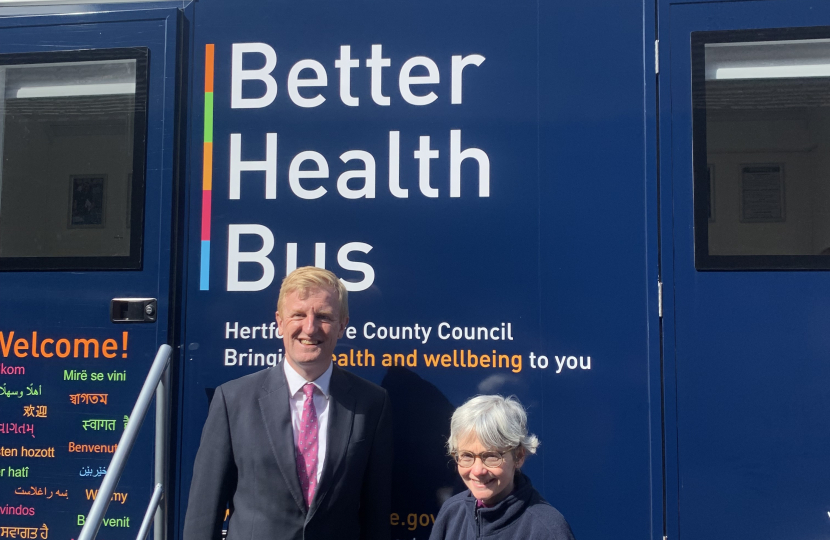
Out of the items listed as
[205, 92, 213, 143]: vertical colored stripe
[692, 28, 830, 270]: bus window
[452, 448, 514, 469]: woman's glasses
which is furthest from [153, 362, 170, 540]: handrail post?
[692, 28, 830, 270]: bus window

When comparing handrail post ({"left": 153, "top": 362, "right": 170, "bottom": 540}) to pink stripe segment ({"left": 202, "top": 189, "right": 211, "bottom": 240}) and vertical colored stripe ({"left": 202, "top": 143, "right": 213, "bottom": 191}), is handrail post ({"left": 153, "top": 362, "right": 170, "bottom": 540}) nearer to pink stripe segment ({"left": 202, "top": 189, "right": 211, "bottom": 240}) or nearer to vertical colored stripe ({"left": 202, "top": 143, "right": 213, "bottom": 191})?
pink stripe segment ({"left": 202, "top": 189, "right": 211, "bottom": 240})

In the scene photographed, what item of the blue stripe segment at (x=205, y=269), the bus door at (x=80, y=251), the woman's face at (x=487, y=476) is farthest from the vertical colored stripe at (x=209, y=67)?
the woman's face at (x=487, y=476)

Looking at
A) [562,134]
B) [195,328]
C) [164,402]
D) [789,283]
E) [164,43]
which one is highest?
[164,43]

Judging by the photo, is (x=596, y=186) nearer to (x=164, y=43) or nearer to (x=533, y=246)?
(x=533, y=246)

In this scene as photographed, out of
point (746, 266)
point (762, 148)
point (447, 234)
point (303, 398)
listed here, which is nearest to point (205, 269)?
point (303, 398)

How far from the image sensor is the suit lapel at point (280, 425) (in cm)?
193

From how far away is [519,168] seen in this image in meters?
2.25

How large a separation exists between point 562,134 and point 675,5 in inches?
23.1

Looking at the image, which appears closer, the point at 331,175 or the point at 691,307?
the point at 691,307

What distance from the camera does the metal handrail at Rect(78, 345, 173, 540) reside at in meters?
1.87

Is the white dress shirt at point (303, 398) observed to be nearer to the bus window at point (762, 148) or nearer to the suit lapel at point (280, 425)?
the suit lapel at point (280, 425)

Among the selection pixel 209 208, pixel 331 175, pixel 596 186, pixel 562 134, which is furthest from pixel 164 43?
pixel 596 186

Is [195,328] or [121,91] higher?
[121,91]

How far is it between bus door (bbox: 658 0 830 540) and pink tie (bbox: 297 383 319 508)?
114 centimetres
